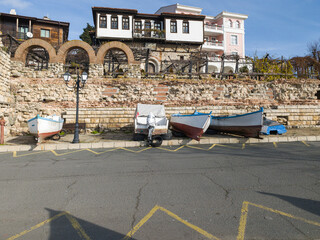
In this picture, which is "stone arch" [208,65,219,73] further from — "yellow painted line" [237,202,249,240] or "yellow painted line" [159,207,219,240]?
"yellow painted line" [159,207,219,240]

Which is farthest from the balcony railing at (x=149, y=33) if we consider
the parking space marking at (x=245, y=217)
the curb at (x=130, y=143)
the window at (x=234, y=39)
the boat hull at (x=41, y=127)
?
the parking space marking at (x=245, y=217)

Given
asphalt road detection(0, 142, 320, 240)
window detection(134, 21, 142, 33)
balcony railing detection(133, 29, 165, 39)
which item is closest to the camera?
asphalt road detection(0, 142, 320, 240)

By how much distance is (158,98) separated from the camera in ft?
47.2

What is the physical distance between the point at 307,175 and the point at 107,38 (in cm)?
2711

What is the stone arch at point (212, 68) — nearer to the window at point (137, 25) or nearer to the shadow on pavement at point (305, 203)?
the window at point (137, 25)

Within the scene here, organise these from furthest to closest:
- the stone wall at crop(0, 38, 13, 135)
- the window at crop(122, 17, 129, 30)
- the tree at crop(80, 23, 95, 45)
A: the tree at crop(80, 23, 95, 45), the window at crop(122, 17, 129, 30), the stone wall at crop(0, 38, 13, 135)

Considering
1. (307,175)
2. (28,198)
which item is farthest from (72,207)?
(307,175)

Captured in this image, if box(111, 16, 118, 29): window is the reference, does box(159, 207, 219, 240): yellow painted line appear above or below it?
below

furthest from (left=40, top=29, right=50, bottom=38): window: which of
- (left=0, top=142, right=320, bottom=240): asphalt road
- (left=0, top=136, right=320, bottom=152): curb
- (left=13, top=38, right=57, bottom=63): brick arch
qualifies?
(left=0, top=142, right=320, bottom=240): asphalt road

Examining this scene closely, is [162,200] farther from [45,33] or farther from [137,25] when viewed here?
[45,33]

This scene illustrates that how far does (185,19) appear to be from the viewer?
87.4ft

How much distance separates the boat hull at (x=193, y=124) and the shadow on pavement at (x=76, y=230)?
21.9 ft

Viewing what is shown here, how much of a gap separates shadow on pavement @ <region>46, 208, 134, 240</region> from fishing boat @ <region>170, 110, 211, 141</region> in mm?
6668

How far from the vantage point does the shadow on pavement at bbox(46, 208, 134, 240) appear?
2133 millimetres
